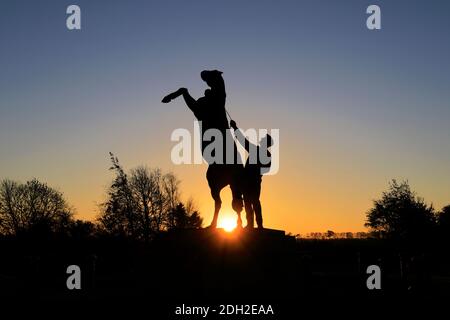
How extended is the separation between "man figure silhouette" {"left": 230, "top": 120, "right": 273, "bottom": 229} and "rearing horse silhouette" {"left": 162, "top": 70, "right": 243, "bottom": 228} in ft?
0.81

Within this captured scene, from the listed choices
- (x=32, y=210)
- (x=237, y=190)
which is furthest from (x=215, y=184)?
(x=32, y=210)

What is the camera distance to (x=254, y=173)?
487 inches

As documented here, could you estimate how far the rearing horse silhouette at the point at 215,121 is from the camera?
39.2 feet

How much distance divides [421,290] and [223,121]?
836 cm

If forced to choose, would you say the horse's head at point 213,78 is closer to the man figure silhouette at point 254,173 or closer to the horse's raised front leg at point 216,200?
the man figure silhouette at point 254,173

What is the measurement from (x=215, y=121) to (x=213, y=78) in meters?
1.07

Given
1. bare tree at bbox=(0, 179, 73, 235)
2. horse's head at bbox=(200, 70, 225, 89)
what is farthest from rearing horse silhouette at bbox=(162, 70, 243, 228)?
bare tree at bbox=(0, 179, 73, 235)

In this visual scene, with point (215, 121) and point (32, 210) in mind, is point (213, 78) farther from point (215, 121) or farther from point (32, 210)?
point (32, 210)

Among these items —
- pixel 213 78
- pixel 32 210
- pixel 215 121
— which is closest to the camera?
pixel 215 121

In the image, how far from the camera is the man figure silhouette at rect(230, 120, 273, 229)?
40.3 feet

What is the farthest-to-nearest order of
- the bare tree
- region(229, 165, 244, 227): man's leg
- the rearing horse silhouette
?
the bare tree < region(229, 165, 244, 227): man's leg < the rearing horse silhouette

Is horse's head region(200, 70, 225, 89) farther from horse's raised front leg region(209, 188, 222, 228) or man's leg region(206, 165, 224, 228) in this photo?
horse's raised front leg region(209, 188, 222, 228)
